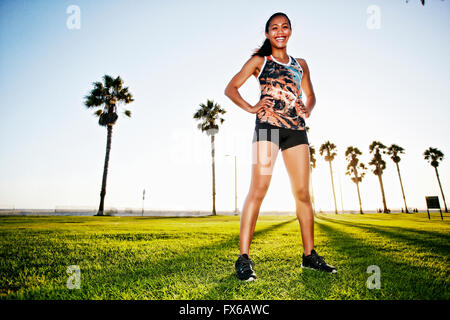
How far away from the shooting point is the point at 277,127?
2.59 meters

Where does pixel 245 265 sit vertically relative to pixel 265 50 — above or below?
below

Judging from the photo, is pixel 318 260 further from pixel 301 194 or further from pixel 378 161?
pixel 378 161

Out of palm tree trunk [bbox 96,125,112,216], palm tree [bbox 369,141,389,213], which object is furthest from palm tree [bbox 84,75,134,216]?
palm tree [bbox 369,141,389,213]

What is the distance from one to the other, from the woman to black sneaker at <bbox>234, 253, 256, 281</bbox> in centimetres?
9

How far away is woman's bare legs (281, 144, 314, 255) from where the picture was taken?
8.63 feet

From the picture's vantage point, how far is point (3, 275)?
2170 mm

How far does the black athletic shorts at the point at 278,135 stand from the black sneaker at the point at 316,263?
1270 millimetres

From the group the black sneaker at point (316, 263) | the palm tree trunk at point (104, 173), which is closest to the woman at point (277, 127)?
the black sneaker at point (316, 263)

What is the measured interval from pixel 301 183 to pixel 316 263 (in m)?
Answer: 0.88

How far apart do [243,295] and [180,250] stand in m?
2.21

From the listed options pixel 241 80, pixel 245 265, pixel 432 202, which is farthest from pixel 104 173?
pixel 432 202
